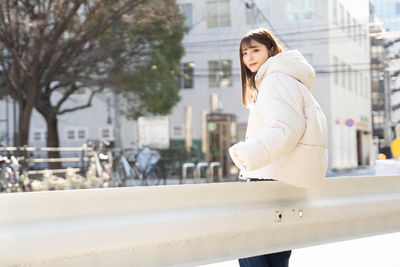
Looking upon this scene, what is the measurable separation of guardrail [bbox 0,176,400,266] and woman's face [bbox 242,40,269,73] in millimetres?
505

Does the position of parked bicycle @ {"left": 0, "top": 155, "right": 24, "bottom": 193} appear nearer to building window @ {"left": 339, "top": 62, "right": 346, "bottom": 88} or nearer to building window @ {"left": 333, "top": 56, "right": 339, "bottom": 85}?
building window @ {"left": 339, "top": 62, "right": 346, "bottom": 88}

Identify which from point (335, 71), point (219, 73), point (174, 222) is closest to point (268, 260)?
point (174, 222)

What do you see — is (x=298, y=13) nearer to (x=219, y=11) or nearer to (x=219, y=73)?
(x=219, y=11)

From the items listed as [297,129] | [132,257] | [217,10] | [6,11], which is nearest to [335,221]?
[297,129]

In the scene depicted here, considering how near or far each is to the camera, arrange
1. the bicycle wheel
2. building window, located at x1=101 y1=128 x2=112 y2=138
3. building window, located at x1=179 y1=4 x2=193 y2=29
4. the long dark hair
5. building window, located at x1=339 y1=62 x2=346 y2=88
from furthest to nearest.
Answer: building window, located at x1=101 y1=128 x2=112 y2=138, building window, located at x1=179 y1=4 x2=193 y2=29, building window, located at x1=339 y1=62 x2=346 y2=88, the bicycle wheel, the long dark hair

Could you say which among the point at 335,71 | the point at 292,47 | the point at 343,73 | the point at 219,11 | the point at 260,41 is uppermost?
the point at 219,11

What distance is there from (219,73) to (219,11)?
7.58m

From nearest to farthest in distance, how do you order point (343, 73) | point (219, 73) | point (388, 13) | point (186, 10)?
1. point (388, 13)
2. point (343, 73)
3. point (186, 10)
4. point (219, 73)

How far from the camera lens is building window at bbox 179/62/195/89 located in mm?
26691

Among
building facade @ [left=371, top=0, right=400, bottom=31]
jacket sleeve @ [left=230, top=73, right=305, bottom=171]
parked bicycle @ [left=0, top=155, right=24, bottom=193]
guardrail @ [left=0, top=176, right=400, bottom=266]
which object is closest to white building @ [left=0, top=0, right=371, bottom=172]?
building facade @ [left=371, top=0, right=400, bottom=31]

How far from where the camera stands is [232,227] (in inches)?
103

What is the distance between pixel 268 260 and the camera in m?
2.62

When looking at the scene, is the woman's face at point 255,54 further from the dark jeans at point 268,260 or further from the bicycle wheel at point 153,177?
the bicycle wheel at point 153,177

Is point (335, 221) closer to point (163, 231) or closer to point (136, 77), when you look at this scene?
point (163, 231)
